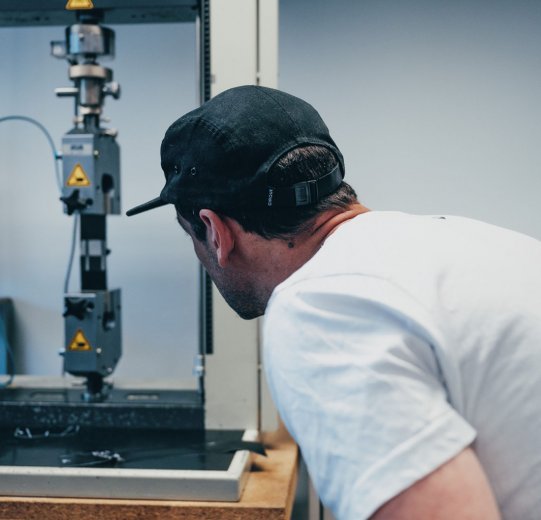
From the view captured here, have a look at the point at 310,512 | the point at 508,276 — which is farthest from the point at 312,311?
the point at 310,512

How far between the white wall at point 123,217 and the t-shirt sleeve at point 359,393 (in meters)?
2.11

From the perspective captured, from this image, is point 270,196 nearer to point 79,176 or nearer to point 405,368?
point 405,368

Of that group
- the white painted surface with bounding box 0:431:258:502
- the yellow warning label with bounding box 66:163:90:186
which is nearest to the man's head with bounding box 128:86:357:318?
the white painted surface with bounding box 0:431:258:502

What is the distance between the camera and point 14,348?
9.18ft

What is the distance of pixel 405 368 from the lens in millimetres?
589

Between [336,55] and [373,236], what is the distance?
215 centimetres

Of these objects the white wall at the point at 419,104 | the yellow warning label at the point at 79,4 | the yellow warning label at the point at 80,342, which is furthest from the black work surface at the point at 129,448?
the white wall at the point at 419,104

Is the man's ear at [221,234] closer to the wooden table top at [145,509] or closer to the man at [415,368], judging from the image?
the man at [415,368]

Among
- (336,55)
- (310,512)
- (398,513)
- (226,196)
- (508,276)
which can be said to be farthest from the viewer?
(336,55)

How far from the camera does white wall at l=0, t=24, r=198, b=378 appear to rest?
269cm

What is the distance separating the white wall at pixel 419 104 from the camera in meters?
2.70

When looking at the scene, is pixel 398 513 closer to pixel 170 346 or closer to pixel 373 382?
pixel 373 382

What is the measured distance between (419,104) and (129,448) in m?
1.85

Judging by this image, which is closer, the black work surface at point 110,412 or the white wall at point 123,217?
the black work surface at point 110,412
